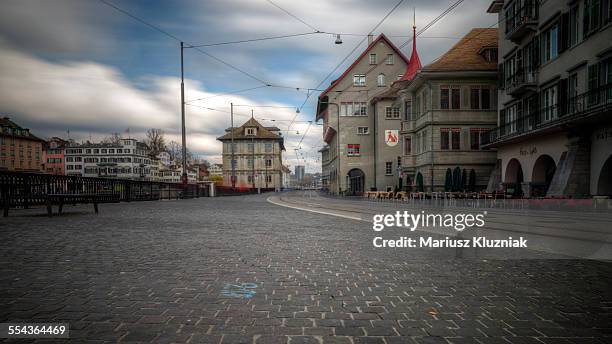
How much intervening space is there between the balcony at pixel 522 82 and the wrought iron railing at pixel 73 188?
23330 mm

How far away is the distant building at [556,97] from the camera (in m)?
15.2

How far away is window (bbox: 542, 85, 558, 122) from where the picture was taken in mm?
18733

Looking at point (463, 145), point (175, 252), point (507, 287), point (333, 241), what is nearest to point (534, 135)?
point (463, 145)

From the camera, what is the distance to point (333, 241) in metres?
6.15

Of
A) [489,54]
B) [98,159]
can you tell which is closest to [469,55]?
[489,54]

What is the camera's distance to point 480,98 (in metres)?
29.9

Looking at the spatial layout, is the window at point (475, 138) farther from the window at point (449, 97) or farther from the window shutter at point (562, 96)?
the window shutter at point (562, 96)

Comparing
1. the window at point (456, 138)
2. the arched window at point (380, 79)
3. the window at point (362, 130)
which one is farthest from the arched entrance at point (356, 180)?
the window at point (456, 138)

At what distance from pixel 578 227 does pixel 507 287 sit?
12.5ft

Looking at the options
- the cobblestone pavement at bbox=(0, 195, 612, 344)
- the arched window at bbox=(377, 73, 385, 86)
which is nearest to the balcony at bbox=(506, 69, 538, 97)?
the cobblestone pavement at bbox=(0, 195, 612, 344)

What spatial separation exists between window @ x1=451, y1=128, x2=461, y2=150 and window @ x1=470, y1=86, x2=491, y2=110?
250 cm

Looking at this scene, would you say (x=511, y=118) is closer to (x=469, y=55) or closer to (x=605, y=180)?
(x=469, y=55)

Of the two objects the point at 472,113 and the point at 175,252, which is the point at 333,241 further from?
the point at 472,113

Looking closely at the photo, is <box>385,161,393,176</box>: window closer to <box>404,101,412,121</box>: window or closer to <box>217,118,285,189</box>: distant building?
<box>404,101,412,121</box>: window
